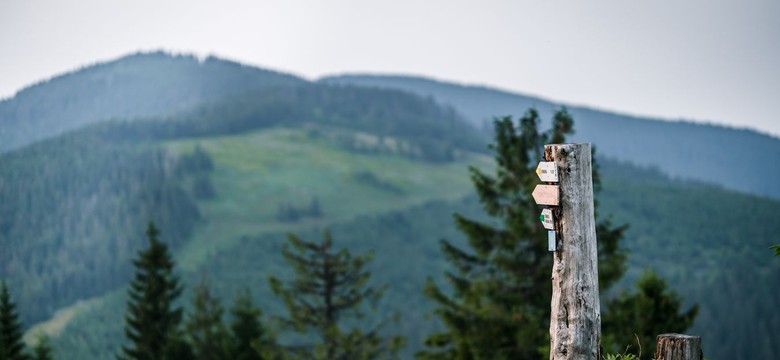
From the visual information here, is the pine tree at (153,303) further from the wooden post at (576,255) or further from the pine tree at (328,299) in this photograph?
the wooden post at (576,255)

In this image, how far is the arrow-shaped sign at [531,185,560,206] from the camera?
9398 mm

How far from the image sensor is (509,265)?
69.9 feet

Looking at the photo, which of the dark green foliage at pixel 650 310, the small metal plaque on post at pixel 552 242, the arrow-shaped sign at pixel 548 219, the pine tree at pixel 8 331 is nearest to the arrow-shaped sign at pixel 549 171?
the arrow-shaped sign at pixel 548 219

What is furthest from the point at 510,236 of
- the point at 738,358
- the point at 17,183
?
the point at 17,183

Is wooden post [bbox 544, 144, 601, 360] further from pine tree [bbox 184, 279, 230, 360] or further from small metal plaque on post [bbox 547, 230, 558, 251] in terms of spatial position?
pine tree [bbox 184, 279, 230, 360]

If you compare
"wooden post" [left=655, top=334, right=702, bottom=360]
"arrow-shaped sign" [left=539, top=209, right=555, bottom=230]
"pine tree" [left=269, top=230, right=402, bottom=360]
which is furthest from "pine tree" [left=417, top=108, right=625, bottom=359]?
"wooden post" [left=655, top=334, right=702, bottom=360]

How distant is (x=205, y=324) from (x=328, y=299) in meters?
25.1

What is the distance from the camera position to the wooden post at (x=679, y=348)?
902 centimetres

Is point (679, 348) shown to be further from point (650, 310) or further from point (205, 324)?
point (205, 324)

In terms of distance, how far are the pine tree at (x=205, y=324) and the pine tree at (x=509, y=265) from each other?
2511 centimetres

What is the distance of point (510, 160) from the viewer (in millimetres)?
22594

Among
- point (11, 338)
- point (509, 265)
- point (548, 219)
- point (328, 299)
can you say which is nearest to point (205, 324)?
point (11, 338)

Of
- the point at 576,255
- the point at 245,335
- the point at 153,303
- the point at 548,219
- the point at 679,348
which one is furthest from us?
the point at 153,303

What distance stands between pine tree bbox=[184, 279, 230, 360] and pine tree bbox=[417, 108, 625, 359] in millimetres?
25109
